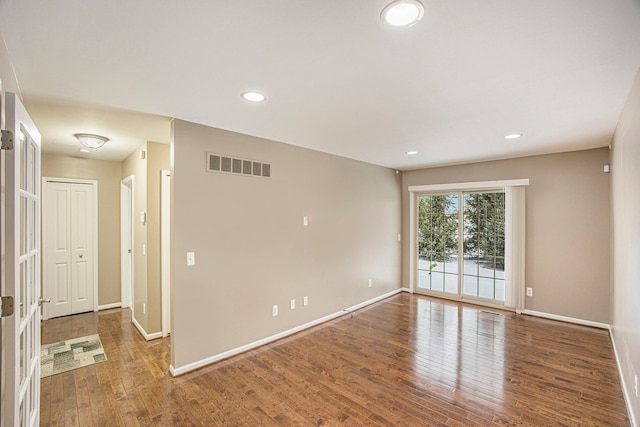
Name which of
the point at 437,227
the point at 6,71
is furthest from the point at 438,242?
the point at 6,71

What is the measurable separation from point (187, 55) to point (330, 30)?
879mm

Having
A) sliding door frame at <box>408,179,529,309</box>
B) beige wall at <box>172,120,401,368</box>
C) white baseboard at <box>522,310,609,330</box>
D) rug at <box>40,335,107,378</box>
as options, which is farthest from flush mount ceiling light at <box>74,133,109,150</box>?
white baseboard at <box>522,310,609,330</box>

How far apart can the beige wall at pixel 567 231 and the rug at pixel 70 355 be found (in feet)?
19.7

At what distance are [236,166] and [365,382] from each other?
8.49ft

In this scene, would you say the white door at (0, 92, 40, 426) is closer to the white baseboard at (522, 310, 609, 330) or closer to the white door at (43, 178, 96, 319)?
the white door at (43, 178, 96, 319)

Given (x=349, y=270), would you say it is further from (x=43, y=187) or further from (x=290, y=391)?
(x=43, y=187)

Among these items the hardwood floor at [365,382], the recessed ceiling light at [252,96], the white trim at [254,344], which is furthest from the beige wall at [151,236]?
the recessed ceiling light at [252,96]

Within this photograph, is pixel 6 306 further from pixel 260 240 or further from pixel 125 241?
pixel 125 241

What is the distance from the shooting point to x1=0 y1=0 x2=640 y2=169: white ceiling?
4.63 ft

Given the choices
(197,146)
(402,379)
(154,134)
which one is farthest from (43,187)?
(402,379)

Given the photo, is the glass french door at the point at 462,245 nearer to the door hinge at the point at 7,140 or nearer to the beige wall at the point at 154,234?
the beige wall at the point at 154,234

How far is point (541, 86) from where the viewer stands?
2.18 meters

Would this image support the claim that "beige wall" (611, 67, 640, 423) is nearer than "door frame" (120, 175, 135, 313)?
Yes

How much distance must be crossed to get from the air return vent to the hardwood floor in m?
2.06
